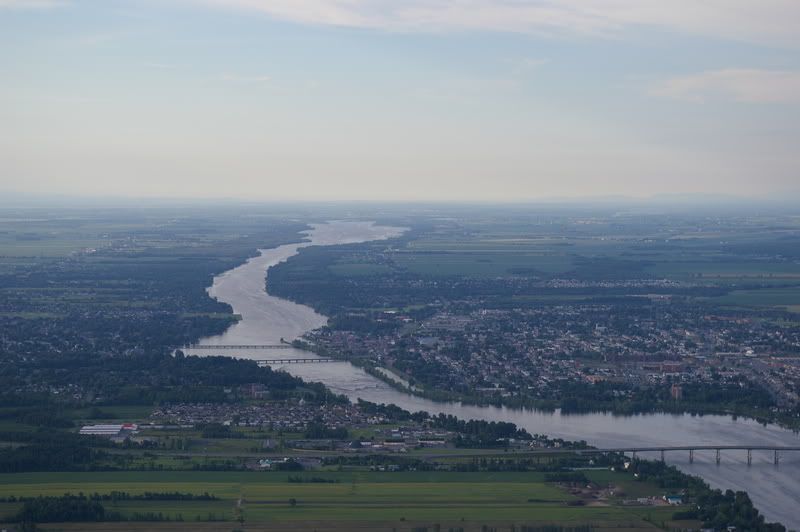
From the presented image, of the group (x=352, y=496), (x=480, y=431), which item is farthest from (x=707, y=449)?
(x=352, y=496)

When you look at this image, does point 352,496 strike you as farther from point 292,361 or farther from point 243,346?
point 243,346

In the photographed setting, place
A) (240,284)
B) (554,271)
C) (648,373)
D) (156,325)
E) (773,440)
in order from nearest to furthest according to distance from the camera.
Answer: (773,440) < (648,373) < (156,325) < (240,284) < (554,271)

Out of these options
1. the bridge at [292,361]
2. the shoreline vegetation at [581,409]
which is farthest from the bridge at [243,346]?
the shoreline vegetation at [581,409]

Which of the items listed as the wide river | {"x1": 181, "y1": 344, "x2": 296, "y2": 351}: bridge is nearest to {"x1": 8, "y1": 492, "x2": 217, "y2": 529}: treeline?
the wide river

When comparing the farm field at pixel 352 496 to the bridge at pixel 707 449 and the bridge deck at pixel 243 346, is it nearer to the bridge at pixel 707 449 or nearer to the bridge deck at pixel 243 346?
the bridge at pixel 707 449

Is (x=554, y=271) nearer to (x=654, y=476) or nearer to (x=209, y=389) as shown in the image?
(x=209, y=389)

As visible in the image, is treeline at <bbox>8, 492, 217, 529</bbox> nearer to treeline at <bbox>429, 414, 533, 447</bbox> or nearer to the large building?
the large building

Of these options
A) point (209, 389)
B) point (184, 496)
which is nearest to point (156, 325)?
point (209, 389)

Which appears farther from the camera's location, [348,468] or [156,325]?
[156,325]

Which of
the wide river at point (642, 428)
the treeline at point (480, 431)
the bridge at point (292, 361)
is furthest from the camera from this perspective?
the bridge at point (292, 361)

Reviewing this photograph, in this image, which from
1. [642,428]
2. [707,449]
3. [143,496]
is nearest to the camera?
[143,496]

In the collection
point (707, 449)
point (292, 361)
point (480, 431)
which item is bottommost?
point (707, 449)
